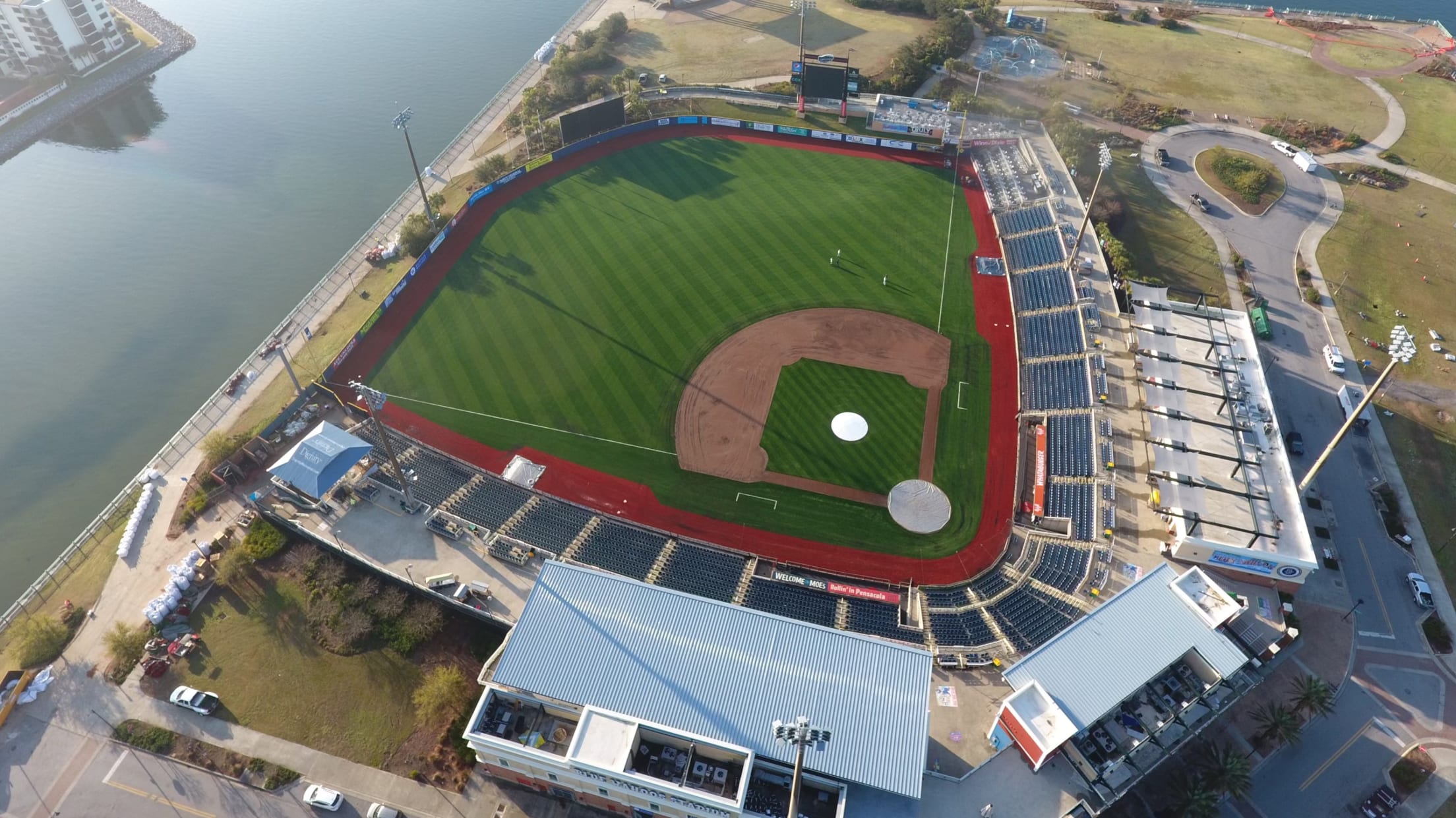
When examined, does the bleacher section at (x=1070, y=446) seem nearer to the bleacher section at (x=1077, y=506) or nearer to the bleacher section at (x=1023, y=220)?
the bleacher section at (x=1077, y=506)

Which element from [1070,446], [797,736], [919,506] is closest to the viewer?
[797,736]

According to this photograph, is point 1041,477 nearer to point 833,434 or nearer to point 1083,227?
point 833,434

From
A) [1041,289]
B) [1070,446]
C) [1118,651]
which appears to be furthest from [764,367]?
[1118,651]

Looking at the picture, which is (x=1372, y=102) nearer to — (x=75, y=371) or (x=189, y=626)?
(x=189, y=626)

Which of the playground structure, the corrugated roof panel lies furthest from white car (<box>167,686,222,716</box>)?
the playground structure

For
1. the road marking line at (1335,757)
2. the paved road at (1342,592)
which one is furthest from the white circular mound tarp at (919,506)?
the road marking line at (1335,757)

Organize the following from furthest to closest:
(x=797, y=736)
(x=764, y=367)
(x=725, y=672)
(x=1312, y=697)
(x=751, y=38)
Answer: (x=751, y=38) → (x=764, y=367) → (x=1312, y=697) → (x=725, y=672) → (x=797, y=736)
